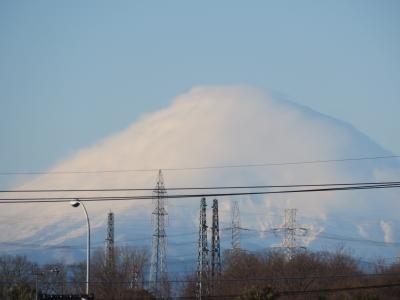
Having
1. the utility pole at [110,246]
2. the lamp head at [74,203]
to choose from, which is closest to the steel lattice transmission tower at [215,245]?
the utility pole at [110,246]

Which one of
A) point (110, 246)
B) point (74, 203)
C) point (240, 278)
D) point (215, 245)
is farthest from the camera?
point (240, 278)

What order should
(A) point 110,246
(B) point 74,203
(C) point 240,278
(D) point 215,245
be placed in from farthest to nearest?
1. (C) point 240,278
2. (A) point 110,246
3. (D) point 215,245
4. (B) point 74,203

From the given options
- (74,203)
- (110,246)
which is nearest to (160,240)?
(110,246)

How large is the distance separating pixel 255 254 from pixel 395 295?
27.4 metres

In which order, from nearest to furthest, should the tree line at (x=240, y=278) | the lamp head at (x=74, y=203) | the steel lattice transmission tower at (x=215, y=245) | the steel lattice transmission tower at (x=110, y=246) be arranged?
the lamp head at (x=74, y=203), the steel lattice transmission tower at (x=215, y=245), the tree line at (x=240, y=278), the steel lattice transmission tower at (x=110, y=246)

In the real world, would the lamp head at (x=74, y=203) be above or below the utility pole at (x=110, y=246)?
below

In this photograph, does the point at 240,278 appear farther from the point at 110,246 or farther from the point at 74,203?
the point at 74,203

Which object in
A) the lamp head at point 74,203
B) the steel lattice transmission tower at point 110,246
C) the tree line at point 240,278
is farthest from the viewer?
the steel lattice transmission tower at point 110,246

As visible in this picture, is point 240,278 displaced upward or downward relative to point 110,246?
downward

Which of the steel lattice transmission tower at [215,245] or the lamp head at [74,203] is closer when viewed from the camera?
the lamp head at [74,203]

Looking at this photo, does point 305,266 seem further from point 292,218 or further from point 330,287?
point 292,218

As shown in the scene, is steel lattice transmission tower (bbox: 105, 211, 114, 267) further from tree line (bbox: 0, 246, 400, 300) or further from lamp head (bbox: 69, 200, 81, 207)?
lamp head (bbox: 69, 200, 81, 207)

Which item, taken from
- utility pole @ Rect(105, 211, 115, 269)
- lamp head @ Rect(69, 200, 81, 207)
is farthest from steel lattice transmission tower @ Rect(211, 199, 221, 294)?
lamp head @ Rect(69, 200, 81, 207)

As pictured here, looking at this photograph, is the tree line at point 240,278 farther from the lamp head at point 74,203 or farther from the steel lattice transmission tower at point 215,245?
the lamp head at point 74,203
